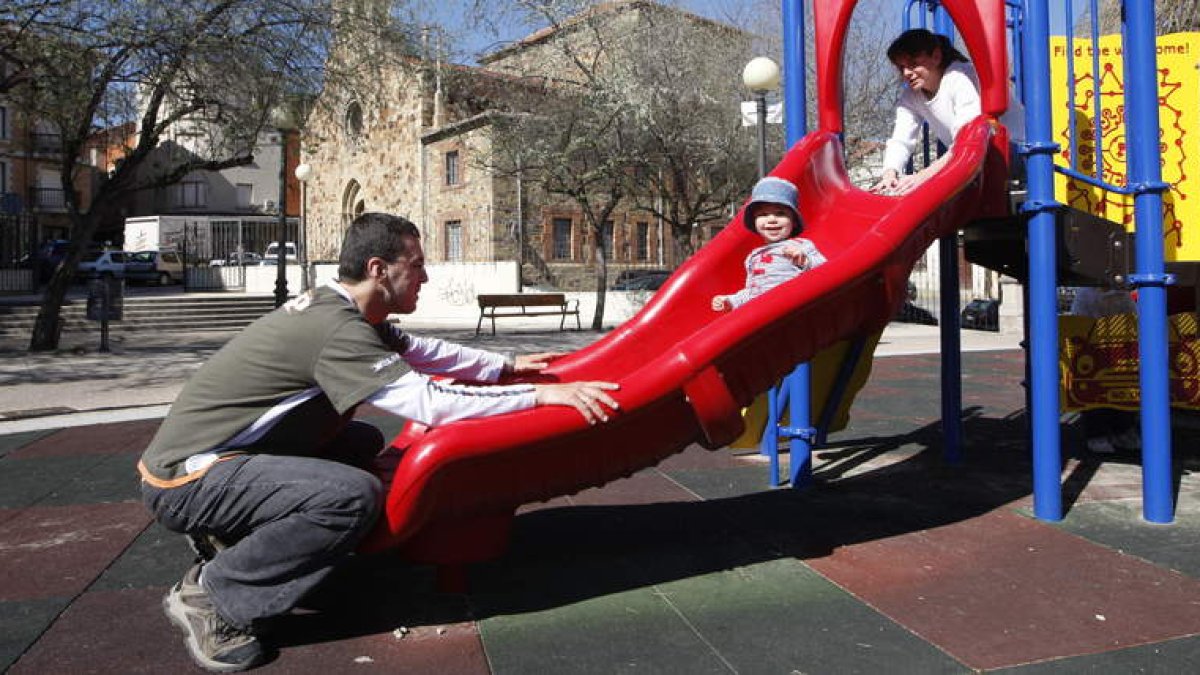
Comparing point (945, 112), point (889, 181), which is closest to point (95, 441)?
point (889, 181)

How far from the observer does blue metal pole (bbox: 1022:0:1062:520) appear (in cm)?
382

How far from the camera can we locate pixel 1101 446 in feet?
17.5

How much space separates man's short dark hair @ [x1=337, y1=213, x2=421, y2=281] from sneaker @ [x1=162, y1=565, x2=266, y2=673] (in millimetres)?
1044

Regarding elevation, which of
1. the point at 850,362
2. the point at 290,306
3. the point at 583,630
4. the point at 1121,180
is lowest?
the point at 583,630

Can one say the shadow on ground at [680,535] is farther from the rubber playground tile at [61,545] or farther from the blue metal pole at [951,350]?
the rubber playground tile at [61,545]

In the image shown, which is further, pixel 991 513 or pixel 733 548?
pixel 991 513

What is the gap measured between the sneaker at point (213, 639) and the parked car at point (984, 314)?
18474 millimetres

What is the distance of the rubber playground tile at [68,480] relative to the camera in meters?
4.62

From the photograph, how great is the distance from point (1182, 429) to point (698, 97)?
46.4 feet

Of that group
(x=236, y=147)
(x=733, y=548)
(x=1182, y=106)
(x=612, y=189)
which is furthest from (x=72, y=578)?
(x=612, y=189)

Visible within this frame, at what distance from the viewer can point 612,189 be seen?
771 inches

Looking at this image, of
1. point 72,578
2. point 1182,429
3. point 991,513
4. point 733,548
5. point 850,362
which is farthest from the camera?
point 1182,429

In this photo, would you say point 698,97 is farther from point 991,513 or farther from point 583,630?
point 583,630

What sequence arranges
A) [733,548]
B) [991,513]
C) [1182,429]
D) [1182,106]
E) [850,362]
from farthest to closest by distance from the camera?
[1182,429], [1182,106], [850,362], [991,513], [733,548]
